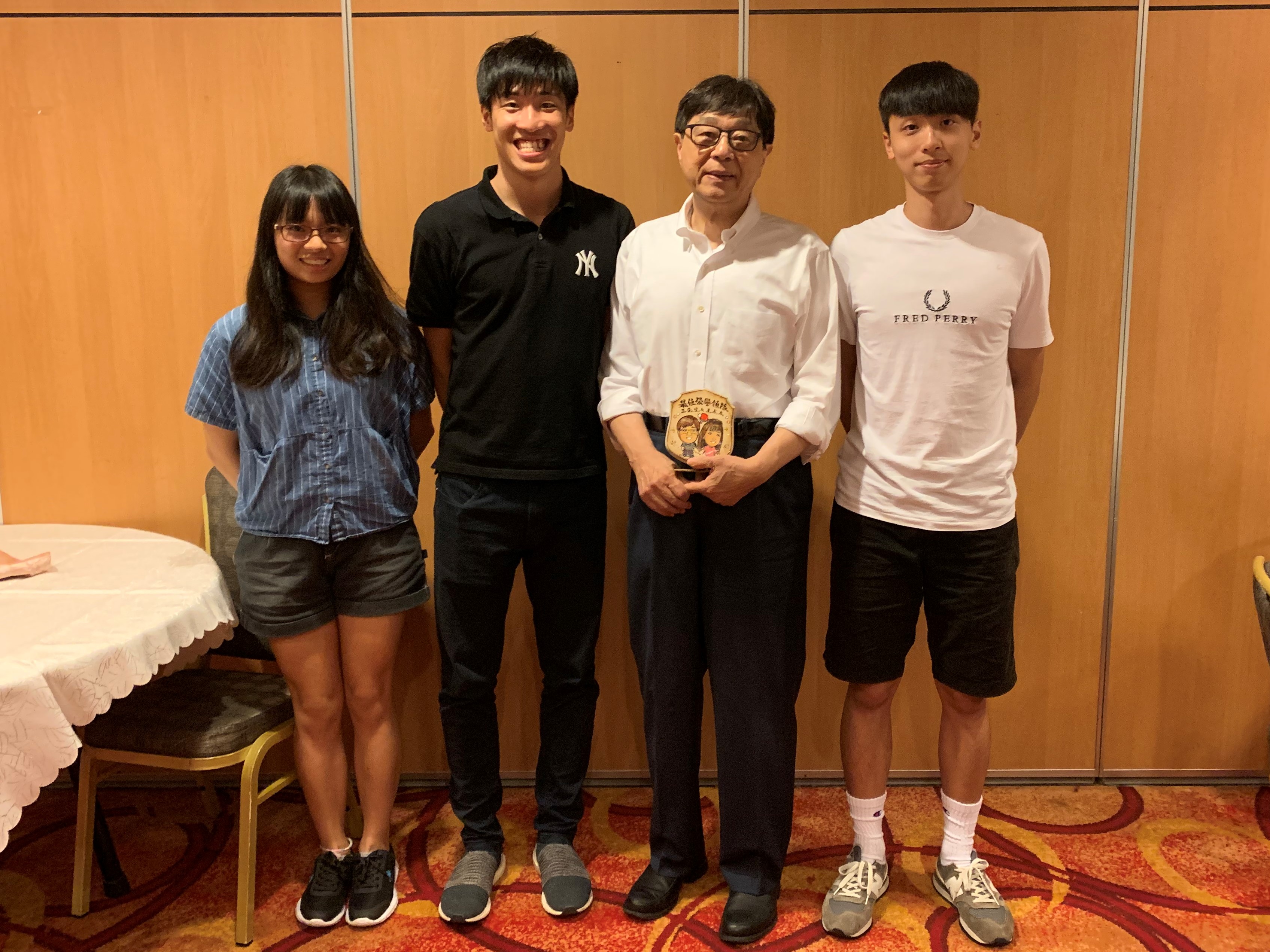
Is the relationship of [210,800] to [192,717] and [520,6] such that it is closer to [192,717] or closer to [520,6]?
[192,717]

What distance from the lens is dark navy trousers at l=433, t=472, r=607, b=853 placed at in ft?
6.55

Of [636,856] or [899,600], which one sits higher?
[899,600]

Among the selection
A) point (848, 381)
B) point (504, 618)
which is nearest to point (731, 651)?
point (504, 618)

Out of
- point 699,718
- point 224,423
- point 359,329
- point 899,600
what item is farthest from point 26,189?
point 899,600

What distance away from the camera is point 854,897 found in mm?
2039

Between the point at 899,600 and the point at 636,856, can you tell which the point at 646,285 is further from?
the point at 636,856

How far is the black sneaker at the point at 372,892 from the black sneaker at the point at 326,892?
2cm

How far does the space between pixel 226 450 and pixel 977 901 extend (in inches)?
72.7

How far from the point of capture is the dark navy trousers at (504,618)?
6.55ft

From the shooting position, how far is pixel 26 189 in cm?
241

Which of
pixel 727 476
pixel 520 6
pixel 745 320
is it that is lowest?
pixel 727 476

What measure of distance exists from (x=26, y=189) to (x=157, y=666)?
1359mm

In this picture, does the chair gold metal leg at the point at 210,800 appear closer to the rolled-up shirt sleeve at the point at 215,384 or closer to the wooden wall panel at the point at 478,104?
the rolled-up shirt sleeve at the point at 215,384

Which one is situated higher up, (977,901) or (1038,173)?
(1038,173)
